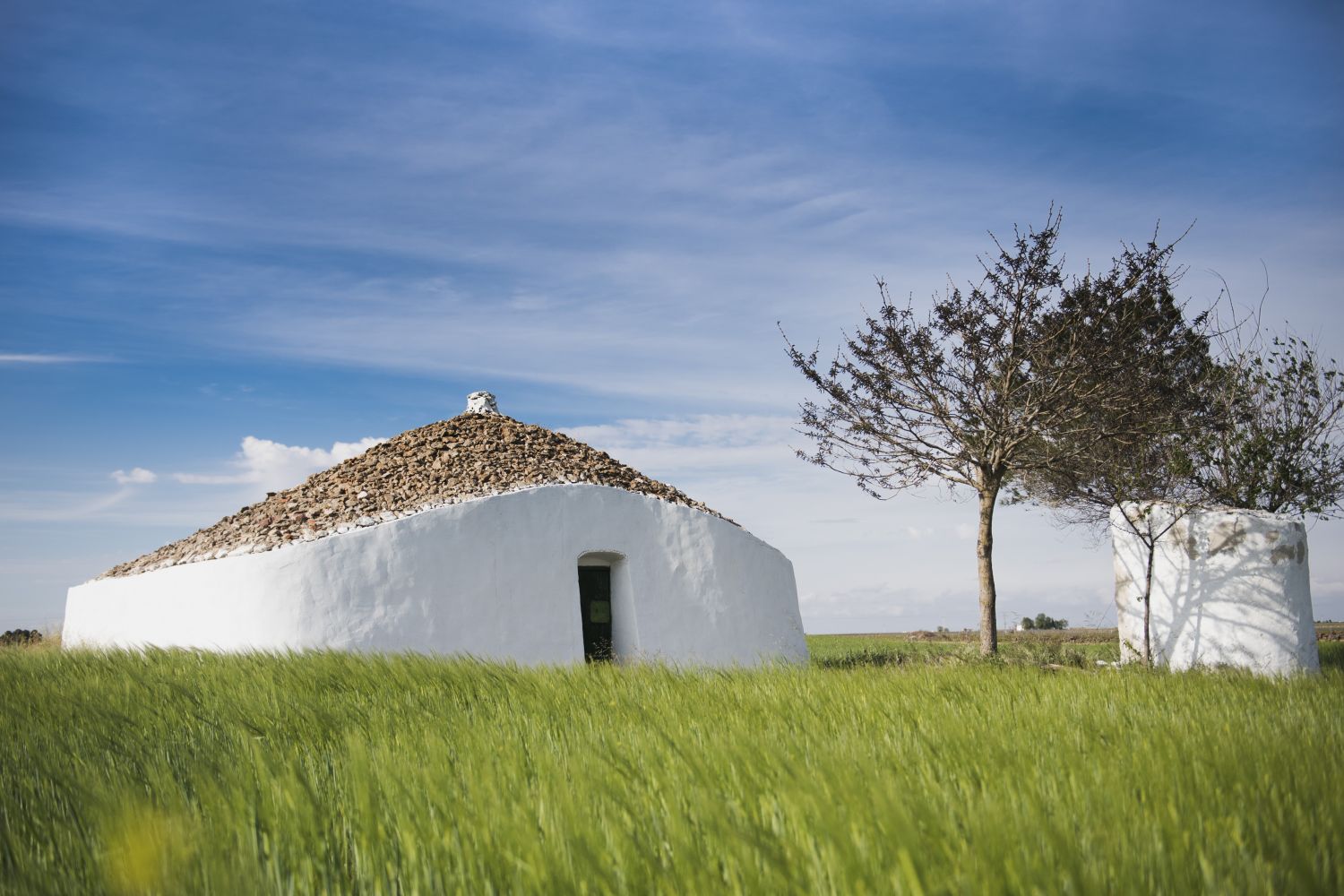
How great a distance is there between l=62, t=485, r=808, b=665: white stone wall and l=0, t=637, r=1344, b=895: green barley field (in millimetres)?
5606

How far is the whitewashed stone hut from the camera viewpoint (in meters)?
11.2

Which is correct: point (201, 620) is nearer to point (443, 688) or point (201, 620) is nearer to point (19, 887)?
point (443, 688)

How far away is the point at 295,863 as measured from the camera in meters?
2.37

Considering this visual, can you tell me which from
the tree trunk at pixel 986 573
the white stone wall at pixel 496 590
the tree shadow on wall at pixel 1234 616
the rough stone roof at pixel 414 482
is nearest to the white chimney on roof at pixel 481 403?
the rough stone roof at pixel 414 482

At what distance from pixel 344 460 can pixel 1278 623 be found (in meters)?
15.1

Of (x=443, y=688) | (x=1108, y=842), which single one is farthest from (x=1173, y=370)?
(x=1108, y=842)

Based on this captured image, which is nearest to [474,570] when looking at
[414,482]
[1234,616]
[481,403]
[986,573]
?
[414,482]

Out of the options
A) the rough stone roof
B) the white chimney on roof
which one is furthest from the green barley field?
the white chimney on roof

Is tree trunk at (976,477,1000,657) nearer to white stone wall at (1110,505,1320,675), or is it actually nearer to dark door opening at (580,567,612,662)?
white stone wall at (1110,505,1320,675)

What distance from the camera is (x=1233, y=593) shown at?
1270cm

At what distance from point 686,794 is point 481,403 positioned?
1403cm

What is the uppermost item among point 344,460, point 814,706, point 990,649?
point 344,460

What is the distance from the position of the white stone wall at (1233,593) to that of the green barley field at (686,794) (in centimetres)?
816

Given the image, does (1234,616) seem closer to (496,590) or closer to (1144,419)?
(1144,419)
